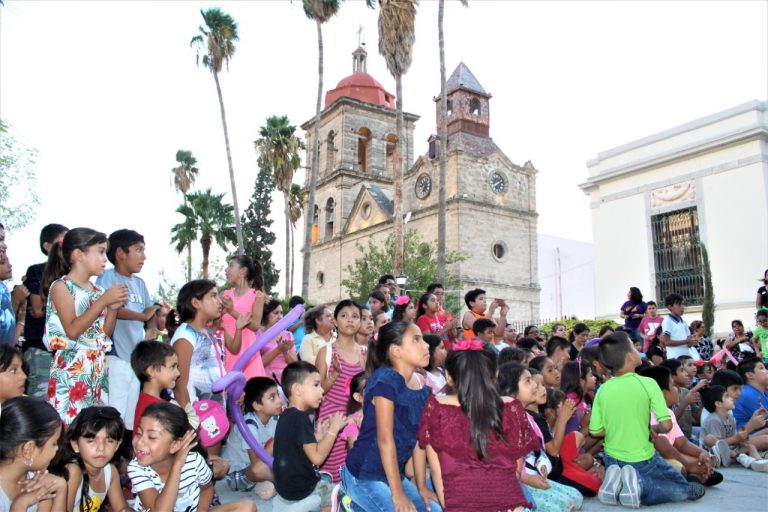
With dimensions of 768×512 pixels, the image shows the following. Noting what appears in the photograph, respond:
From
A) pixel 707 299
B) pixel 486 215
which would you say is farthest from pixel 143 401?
pixel 486 215

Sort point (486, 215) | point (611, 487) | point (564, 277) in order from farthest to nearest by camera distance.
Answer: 1. point (564, 277)
2. point (486, 215)
3. point (611, 487)

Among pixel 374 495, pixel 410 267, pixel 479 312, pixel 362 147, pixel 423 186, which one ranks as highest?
pixel 362 147

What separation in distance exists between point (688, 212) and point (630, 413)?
64.8 feet

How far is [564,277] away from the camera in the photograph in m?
43.9

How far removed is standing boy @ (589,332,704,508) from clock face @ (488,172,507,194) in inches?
1169

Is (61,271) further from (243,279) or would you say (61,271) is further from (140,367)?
(243,279)

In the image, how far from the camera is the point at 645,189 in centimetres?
2309

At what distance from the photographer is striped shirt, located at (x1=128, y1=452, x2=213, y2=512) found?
3.52m

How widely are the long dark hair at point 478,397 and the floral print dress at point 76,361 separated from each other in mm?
2625

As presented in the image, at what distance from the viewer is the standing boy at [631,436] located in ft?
15.8

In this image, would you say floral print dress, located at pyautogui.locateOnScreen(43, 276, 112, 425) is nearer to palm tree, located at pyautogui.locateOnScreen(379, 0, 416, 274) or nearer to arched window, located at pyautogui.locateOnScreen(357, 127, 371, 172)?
palm tree, located at pyautogui.locateOnScreen(379, 0, 416, 274)

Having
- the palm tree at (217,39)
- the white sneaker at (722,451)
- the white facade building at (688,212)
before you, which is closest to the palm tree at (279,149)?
the palm tree at (217,39)

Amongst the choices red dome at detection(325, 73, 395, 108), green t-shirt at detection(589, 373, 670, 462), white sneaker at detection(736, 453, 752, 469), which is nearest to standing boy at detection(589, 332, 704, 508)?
green t-shirt at detection(589, 373, 670, 462)

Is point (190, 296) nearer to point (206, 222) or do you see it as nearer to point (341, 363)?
point (341, 363)
